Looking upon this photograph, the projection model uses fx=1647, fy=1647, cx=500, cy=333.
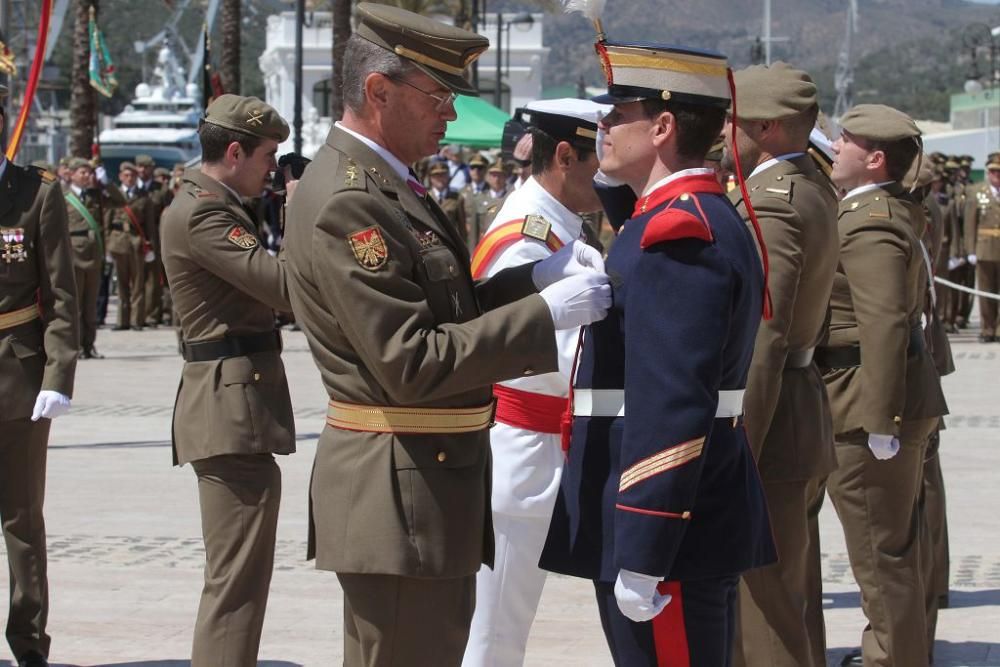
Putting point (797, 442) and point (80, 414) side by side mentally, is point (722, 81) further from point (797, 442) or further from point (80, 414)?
point (80, 414)

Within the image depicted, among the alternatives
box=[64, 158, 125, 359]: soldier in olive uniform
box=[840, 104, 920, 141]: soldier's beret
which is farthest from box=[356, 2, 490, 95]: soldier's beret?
box=[64, 158, 125, 359]: soldier in olive uniform

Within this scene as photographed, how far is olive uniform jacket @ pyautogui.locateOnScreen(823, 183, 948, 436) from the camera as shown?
229 inches

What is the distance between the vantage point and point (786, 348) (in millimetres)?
5160

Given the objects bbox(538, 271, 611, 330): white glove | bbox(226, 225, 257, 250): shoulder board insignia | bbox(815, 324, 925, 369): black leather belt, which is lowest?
bbox(815, 324, 925, 369): black leather belt

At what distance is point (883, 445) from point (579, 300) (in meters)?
2.41

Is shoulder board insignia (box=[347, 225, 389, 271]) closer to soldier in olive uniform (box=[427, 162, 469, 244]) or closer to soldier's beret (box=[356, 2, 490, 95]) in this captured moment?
soldier's beret (box=[356, 2, 490, 95])

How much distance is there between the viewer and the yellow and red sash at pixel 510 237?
5262mm

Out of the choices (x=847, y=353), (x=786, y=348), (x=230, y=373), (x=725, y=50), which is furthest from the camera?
(x=725, y=50)

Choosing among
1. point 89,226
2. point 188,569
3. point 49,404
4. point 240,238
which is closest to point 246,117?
point 240,238

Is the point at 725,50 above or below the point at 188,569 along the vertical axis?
below

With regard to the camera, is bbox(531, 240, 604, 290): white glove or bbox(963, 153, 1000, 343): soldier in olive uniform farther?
bbox(963, 153, 1000, 343): soldier in olive uniform

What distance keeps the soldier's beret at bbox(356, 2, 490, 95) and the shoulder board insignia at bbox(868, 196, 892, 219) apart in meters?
2.32

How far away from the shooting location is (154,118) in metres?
88.3

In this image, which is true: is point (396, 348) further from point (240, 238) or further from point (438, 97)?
point (240, 238)
